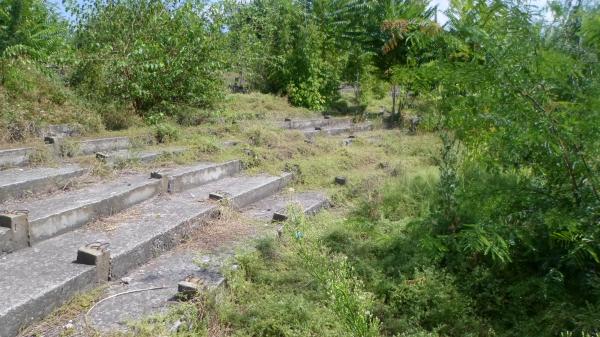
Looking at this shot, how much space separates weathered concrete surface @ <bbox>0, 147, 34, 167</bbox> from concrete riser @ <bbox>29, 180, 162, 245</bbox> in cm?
138

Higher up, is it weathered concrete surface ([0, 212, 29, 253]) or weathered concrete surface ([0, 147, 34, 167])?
weathered concrete surface ([0, 147, 34, 167])

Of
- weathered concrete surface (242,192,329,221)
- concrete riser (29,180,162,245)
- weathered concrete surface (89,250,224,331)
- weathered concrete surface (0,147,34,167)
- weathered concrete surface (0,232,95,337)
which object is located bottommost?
weathered concrete surface (89,250,224,331)

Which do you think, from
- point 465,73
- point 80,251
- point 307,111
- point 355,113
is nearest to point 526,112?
point 465,73

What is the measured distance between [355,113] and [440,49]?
386 inches

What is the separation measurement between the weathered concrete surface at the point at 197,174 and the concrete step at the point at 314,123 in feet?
10.1

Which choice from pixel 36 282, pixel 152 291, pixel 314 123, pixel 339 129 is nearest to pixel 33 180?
pixel 36 282

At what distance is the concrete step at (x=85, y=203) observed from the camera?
3.50m

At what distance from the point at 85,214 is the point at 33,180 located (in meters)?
0.76

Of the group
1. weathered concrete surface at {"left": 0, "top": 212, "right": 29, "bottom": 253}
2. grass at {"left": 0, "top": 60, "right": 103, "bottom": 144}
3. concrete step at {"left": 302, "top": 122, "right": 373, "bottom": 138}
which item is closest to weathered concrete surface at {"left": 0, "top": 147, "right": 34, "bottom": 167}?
grass at {"left": 0, "top": 60, "right": 103, "bottom": 144}

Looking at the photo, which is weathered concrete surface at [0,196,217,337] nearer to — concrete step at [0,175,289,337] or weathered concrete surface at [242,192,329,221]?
concrete step at [0,175,289,337]

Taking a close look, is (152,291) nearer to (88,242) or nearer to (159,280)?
(159,280)

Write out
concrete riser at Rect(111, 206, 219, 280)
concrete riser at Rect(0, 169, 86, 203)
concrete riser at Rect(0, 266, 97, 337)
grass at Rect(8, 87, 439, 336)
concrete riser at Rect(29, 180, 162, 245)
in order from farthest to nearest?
concrete riser at Rect(0, 169, 86, 203) < concrete riser at Rect(29, 180, 162, 245) < concrete riser at Rect(111, 206, 219, 280) < grass at Rect(8, 87, 439, 336) < concrete riser at Rect(0, 266, 97, 337)

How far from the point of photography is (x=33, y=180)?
170 inches

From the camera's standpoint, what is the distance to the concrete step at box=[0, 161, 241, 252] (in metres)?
3.50
